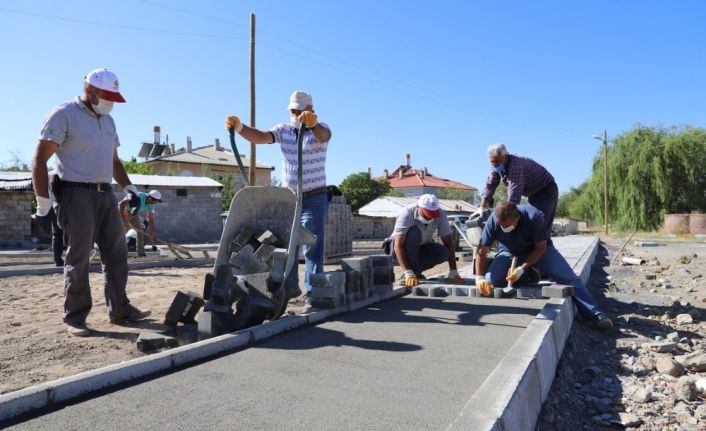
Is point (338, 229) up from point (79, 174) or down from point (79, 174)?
down

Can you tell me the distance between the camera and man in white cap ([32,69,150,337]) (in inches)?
142

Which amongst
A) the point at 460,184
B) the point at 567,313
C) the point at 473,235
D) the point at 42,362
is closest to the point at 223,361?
the point at 42,362

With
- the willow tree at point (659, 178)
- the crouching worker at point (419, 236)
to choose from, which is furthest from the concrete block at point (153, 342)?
the willow tree at point (659, 178)

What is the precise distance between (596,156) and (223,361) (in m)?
37.7

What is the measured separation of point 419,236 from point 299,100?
2.24 metres

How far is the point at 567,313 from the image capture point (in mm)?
4250

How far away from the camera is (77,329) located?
368cm

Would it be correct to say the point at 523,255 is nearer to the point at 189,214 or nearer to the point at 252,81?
the point at 252,81

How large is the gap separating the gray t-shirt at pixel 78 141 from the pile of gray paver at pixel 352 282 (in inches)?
70.8

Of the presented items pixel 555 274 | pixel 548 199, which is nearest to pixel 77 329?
pixel 555 274

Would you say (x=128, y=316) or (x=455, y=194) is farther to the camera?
(x=455, y=194)

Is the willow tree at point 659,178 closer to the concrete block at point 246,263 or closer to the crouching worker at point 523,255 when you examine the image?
the crouching worker at point 523,255

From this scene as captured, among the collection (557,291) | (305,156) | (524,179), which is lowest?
(557,291)

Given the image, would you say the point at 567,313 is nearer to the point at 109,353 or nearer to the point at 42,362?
the point at 109,353
